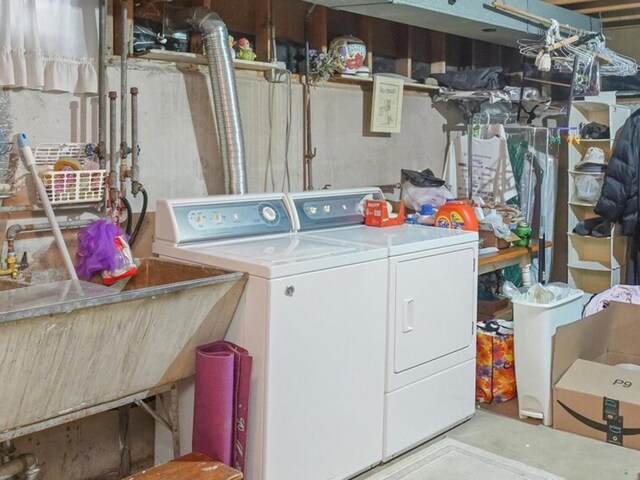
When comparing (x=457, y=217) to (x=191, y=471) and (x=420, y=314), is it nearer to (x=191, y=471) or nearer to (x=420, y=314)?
(x=420, y=314)

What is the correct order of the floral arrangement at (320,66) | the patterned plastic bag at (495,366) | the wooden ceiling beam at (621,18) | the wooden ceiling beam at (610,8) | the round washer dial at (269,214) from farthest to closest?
the wooden ceiling beam at (621,18), the wooden ceiling beam at (610,8), the floral arrangement at (320,66), the patterned plastic bag at (495,366), the round washer dial at (269,214)

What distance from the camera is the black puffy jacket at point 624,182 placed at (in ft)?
15.4

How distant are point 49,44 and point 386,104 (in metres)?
2.18

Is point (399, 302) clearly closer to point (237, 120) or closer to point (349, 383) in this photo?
point (349, 383)

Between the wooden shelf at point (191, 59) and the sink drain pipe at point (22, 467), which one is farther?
the wooden shelf at point (191, 59)

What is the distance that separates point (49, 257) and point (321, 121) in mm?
1845

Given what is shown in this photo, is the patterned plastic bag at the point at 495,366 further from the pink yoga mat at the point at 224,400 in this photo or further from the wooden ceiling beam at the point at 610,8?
the wooden ceiling beam at the point at 610,8

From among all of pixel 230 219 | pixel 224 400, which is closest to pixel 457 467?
pixel 224 400

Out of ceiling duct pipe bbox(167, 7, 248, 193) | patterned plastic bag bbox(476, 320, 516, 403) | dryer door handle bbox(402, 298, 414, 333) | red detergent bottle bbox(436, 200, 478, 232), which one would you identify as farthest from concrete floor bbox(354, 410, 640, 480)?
ceiling duct pipe bbox(167, 7, 248, 193)

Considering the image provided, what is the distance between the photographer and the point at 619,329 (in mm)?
3916

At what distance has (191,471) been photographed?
2.33 m

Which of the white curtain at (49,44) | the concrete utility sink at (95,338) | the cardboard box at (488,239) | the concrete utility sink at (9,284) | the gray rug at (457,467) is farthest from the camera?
the cardboard box at (488,239)

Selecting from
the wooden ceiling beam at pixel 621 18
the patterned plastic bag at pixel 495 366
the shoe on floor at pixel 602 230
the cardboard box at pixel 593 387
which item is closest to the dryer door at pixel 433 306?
the patterned plastic bag at pixel 495 366

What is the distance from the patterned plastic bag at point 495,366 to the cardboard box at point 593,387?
289 millimetres
